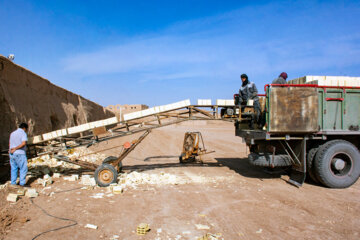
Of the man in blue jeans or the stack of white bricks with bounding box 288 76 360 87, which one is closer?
the man in blue jeans

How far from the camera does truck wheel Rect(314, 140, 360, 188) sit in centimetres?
665

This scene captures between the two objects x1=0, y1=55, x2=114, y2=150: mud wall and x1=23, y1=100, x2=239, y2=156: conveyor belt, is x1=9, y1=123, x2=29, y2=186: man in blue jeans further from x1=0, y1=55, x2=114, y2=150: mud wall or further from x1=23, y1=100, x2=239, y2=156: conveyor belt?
x1=0, y1=55, x2=114, y2=150: mud wall

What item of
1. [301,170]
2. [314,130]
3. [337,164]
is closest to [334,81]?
[314,130]

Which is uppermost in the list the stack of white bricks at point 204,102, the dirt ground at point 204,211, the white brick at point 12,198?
the stack of white bricks at point 204,102

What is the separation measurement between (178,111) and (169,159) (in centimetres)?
421

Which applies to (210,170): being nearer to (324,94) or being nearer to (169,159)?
(169,159)

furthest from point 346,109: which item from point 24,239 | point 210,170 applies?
point 24,239

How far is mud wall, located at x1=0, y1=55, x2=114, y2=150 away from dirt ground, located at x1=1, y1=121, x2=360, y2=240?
358 cm

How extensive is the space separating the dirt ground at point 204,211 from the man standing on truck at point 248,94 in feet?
7.21

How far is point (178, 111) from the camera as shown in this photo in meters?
8.00

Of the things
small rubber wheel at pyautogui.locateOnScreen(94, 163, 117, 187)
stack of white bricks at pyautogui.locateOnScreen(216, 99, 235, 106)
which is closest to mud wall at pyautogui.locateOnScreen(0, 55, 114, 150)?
small rubber wheel at pyautogui.locateOnScreen(94, 163, 117, 187)

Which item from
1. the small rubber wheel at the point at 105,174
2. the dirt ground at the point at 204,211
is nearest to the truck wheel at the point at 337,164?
the dirt ground at the point at 204,211

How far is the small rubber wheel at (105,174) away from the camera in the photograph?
264 inches

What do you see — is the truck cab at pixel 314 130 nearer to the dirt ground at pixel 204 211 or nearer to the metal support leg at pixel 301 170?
the metal support leg at pixel 301 170
